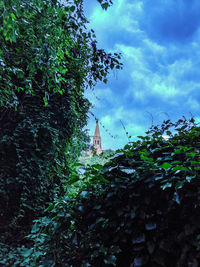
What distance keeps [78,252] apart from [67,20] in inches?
106

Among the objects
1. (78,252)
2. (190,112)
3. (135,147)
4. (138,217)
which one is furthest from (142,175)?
(190,112)

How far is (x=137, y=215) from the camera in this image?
127cm

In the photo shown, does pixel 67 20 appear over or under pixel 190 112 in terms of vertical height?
over

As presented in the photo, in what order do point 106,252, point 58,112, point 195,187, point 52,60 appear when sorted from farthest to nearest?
point 58,112
point 52,60
point 106,252
point 195,187

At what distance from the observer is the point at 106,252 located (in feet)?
4.14

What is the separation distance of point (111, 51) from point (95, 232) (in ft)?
7.30

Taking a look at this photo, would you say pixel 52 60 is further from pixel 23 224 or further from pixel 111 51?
pixel 23 224

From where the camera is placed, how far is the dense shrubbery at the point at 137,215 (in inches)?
43.8

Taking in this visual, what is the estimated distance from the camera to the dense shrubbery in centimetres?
111

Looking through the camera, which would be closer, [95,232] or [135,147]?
[95,232]

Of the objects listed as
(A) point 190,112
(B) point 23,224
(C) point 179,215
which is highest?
(A) point 190,112

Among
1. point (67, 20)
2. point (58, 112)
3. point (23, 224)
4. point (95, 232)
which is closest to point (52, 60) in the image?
point (67, 20)

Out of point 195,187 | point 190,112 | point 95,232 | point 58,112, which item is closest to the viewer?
point 195,187

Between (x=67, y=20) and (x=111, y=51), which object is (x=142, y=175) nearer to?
(x=111, y=51)
